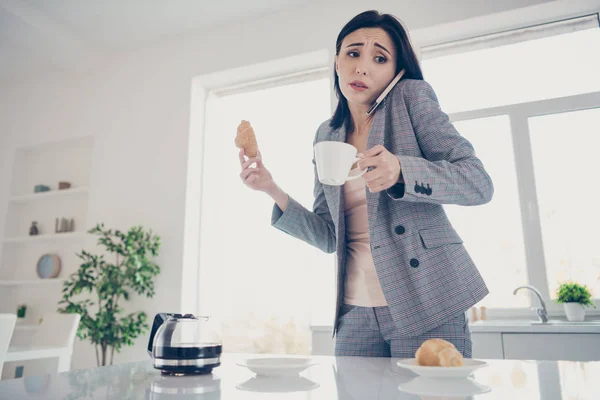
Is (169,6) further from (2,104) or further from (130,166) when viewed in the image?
(2,104)

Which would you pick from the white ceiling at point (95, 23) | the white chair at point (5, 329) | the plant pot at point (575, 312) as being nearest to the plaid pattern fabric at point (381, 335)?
the white chair at point (5, 329)

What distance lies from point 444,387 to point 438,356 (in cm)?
7

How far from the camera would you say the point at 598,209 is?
2.76m

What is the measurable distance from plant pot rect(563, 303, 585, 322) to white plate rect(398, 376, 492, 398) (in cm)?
224

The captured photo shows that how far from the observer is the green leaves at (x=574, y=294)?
2479 millimetres

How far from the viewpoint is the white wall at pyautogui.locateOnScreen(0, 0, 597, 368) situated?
335 cm

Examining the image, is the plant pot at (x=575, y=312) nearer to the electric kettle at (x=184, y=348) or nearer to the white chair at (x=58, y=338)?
the electric kettle at (x=184, y=348)

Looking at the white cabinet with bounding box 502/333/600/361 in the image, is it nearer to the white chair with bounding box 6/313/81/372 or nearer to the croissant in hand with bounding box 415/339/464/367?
the croissant in hand with bounding box 415/339/464/367

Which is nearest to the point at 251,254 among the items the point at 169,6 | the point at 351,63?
the point at 169,6

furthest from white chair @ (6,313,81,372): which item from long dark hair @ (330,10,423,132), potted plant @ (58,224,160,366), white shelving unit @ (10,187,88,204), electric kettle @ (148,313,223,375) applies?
long dark hair @ (330,10,423,132)

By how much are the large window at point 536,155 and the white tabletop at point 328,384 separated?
222cm

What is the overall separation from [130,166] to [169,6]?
131cm

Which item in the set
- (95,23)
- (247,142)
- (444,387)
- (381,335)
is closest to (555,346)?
(381,335)

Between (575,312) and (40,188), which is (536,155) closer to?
(575,312)
